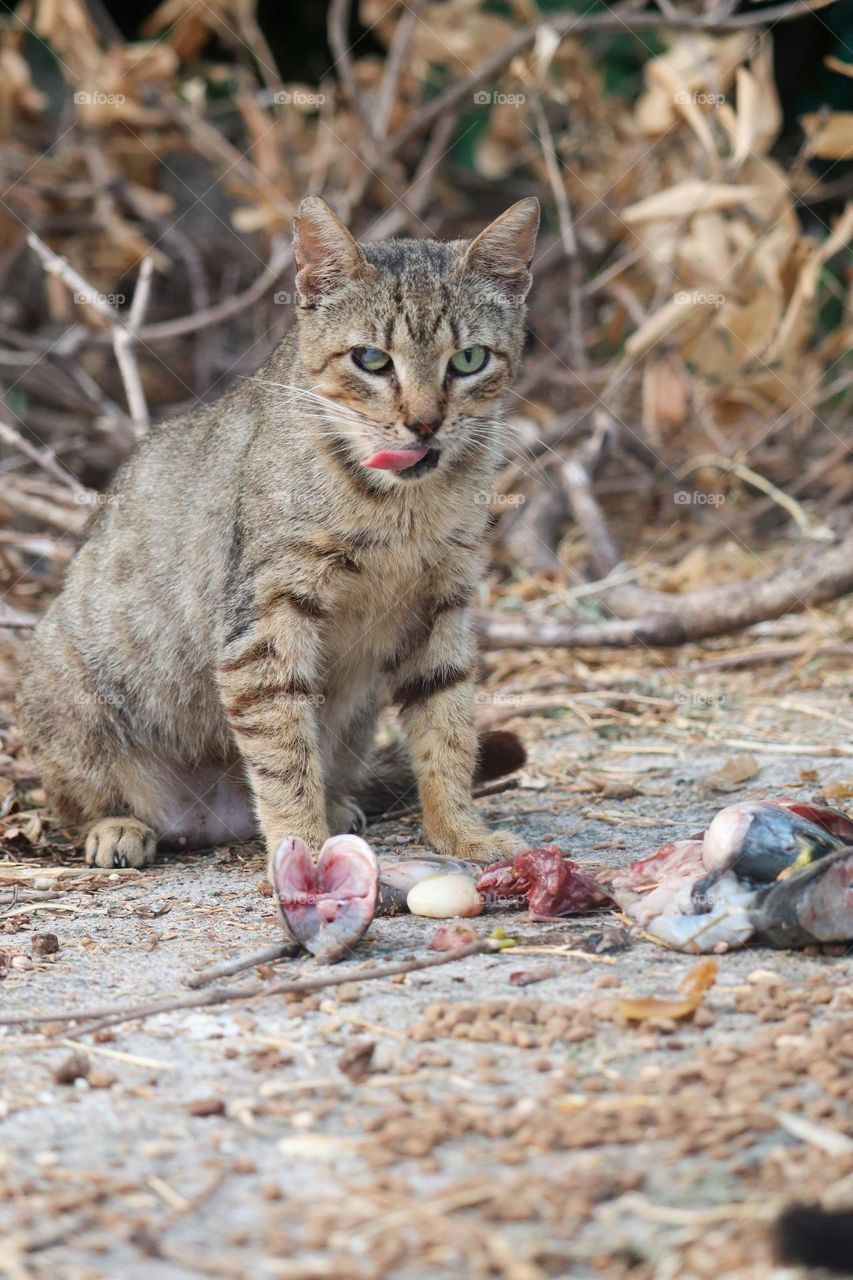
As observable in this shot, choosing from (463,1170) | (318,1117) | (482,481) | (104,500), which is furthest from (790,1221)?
(104,500)

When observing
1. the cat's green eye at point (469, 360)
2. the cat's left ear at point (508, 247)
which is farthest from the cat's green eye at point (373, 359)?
the cat's left ear at point (508, 247)

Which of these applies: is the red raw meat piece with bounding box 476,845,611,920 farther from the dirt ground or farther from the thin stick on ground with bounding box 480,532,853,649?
the thin stick on ground with bounding box 480,532,853,649

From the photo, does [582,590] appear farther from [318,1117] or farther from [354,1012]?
[318,1117]

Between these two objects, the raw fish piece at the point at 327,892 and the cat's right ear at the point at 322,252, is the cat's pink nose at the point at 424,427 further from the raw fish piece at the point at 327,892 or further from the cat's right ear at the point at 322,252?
the raw fish piece at the point at 327,892

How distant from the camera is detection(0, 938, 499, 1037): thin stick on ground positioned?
8.50 ft

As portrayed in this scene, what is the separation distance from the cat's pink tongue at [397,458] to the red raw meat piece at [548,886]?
1.05 meters

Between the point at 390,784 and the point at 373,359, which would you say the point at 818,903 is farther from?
the point at 390,784

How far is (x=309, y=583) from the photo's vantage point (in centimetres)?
363

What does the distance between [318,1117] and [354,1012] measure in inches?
18.2

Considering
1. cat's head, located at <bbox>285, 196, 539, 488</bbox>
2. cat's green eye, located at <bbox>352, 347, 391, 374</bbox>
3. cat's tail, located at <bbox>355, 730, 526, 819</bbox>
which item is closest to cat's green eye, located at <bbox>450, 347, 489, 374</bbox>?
cat's head, located at <bbox>285, 196, 539, 488</bbox>

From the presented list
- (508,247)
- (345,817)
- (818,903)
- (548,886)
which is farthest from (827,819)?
(508,247)

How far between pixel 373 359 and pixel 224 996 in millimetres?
1771

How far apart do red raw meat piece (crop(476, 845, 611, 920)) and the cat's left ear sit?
166 cm

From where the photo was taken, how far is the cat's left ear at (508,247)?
3.78 metres
